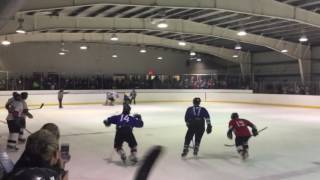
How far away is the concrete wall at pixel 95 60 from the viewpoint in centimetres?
3072

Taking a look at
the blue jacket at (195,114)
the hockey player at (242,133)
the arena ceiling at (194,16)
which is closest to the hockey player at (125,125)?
the blue jacket at (195,114)

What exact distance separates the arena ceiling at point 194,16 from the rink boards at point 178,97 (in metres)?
3.77

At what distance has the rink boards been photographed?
26328 mm

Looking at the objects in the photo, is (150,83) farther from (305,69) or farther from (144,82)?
(305,69)

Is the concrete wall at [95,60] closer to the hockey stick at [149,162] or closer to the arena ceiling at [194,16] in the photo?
the arena ceiling at [194,16]

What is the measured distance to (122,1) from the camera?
14984 millimetres

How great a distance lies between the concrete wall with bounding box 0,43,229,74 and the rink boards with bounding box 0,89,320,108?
4.02 m

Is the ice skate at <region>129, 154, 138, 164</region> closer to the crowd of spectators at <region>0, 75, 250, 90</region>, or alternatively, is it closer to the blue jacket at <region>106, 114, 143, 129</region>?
the blue jacket at <region>106, 114, 143, 129</region>

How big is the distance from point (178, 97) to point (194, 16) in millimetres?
11691

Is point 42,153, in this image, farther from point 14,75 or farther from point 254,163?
point 14,75

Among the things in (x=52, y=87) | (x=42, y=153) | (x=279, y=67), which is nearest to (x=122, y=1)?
(x=42, y=153)

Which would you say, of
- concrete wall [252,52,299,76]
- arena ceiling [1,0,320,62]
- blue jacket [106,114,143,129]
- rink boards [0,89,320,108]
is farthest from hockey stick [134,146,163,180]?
concrete wall [252,52,299,76]

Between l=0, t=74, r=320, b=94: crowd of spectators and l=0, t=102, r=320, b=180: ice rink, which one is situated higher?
l=0, t=74, r=320, b=94: crowd of spectators

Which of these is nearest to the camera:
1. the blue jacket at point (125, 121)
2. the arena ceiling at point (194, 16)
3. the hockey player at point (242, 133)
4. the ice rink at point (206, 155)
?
the ice rink at point (206, 155)
